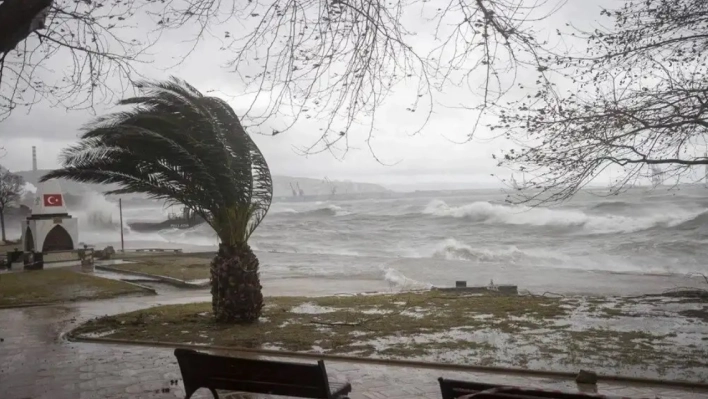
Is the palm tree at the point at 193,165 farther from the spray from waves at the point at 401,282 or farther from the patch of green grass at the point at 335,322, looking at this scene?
the spray from waves at the point at 401,282

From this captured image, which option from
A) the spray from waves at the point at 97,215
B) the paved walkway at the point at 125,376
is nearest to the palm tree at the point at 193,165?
the paved walkway at the point at 125,376

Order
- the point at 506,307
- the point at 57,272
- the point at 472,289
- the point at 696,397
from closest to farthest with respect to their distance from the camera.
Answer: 1. the point at 696,397
2. the point at 506,307
3. the point at 472,289
4. the point at 57,272

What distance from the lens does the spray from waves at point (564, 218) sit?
3844cm

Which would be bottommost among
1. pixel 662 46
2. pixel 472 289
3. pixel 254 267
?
pixel 472 289

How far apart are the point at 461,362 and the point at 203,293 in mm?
11411

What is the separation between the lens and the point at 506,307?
1153 centimetres

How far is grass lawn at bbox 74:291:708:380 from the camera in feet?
23.5

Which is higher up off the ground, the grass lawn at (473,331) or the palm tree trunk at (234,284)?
the palm tree trunk at (234,284)

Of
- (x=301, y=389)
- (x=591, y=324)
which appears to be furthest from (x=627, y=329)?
(x=301, y=389)

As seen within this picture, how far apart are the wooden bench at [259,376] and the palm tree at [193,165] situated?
5.18 m

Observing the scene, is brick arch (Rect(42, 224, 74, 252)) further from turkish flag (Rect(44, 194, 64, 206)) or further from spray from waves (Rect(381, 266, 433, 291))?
spray from waves (Rect(381, 266, 433, 291))

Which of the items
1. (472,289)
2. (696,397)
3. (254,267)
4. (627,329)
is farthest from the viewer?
(472,289)

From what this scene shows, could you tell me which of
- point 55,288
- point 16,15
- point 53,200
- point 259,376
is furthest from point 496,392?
point 53,200

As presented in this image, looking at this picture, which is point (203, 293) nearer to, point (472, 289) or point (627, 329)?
point (472, 289)
